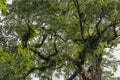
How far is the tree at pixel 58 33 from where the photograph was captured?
620 inches

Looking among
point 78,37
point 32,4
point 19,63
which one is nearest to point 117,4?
point 78,37

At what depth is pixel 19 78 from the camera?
16.5m

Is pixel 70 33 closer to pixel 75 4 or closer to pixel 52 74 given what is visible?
pixel 75 4

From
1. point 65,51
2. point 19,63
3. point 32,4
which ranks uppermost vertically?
point 32,4

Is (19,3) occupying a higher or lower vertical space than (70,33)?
higher

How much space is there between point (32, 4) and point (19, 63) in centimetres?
286

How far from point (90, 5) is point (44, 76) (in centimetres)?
673

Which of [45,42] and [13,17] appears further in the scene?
[45,42]

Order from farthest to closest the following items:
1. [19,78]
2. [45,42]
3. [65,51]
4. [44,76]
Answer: [44,76]
[45,42]
[65,51]
[19,78]

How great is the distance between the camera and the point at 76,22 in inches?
662

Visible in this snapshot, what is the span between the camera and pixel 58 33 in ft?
59.4

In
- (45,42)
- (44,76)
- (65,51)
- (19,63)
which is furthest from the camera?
(44,76)

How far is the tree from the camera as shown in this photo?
51.7 ft

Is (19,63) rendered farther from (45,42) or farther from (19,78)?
(45,42)
